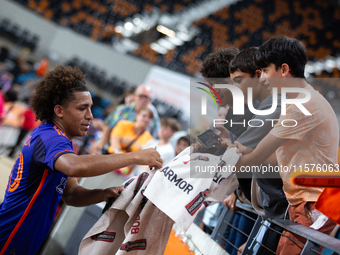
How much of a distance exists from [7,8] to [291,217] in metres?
16.4

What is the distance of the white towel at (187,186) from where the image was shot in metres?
1.28

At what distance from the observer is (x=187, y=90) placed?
8.60 m

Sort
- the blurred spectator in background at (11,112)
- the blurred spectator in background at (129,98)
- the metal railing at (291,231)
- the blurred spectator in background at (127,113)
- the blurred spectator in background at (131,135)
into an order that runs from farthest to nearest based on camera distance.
Answer: the blurred spectator in background at (11,112)
the blurred spectator in background at (129,98)
the blurred spectator in background at (127,113)
the blurred spectator in background at (131,135)
the metal railing at (291,231)

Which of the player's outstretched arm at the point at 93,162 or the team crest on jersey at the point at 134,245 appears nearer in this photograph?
the player's outstretched arm at the point at 93,162

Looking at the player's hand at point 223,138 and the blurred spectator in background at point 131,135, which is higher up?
the player's hand at point 223,138

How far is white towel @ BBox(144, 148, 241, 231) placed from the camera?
1.28 meters

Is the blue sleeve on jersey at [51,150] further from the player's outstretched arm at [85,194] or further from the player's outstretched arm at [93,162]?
the player's outstretched arm at [85,194]

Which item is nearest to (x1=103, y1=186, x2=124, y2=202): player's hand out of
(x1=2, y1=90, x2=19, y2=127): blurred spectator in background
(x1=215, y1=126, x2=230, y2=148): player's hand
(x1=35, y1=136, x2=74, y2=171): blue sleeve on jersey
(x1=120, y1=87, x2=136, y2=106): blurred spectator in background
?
(x1=35, y1=136, x2=74, y2=171): blue sleeve on jersey

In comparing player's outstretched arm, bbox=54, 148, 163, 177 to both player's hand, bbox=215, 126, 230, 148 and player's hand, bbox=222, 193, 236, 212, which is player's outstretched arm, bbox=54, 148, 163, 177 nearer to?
player's hand, bbox=215, 126, 230, 148

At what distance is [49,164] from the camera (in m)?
1.24

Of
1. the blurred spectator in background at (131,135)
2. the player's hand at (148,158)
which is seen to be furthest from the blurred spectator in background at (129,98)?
the player's hand at (148,158)

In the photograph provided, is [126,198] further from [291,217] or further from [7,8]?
[7,8]

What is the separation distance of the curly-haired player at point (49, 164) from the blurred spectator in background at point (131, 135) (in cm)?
200

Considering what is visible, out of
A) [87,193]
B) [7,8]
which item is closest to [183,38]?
[7,8]
